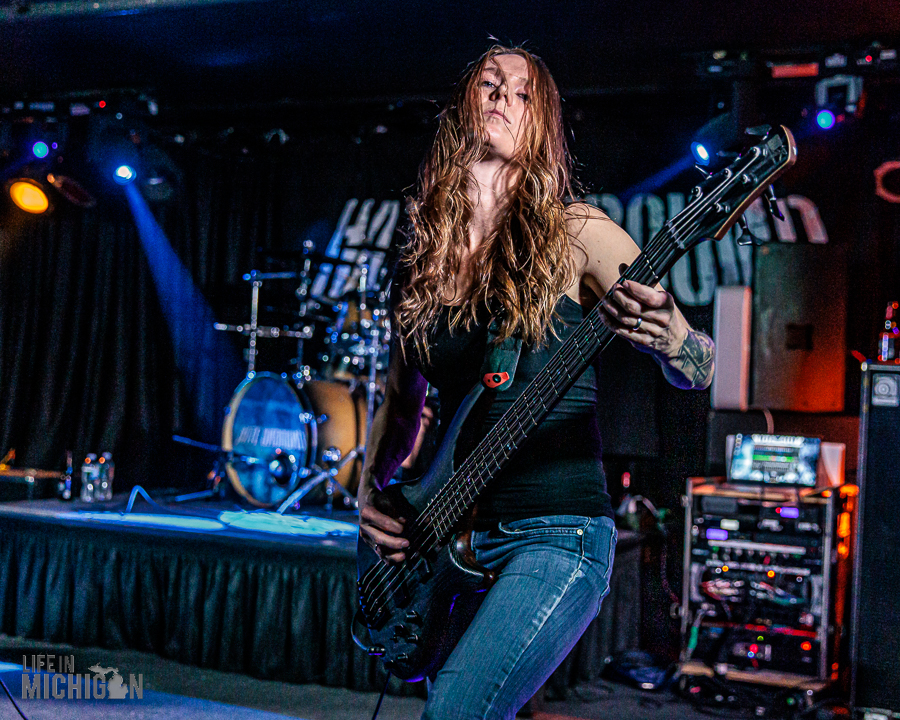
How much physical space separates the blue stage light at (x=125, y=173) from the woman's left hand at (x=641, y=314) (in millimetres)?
5621

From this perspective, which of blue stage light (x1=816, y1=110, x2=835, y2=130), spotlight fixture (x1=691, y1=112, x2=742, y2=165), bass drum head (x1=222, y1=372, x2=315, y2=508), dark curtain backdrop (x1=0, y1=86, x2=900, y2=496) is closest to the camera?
spotlight fixture (x1=691, y1=112, x2=742, y2=165)

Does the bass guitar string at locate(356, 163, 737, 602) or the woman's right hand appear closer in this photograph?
the bass guitar string at locate(356, 163, 737, 602)

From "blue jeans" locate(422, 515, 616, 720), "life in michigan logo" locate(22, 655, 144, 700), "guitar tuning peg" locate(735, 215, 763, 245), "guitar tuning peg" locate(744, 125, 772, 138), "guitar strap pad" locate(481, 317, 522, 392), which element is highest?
"guitar tuning peg" locate(744, 125, 772, 138)

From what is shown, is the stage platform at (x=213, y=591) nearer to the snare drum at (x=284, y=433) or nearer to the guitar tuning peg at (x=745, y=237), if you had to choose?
the snare drum at (x=284, y=433)

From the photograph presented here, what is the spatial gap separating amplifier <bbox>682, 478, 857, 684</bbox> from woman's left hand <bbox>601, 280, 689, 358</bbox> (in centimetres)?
309

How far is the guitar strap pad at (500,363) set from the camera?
1822 millimetres

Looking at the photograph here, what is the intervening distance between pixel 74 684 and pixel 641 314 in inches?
139

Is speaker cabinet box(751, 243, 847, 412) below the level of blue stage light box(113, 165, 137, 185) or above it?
below

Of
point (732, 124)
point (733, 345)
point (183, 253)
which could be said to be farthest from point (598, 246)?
point (183, 253)

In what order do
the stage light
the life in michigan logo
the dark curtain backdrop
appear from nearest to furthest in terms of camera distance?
the life in michigan logo → the dark curtain backdrop → the stage light

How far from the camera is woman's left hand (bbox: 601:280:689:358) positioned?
1.55m

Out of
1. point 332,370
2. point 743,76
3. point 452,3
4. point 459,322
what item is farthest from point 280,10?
point 459,322

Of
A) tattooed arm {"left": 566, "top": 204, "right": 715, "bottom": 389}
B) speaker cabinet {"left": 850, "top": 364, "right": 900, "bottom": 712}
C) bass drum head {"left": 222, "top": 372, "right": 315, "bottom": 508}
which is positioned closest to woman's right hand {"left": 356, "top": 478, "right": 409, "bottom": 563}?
tattooed arm {"left": 566, "top": 204, "right": 715, "bottom": 389}

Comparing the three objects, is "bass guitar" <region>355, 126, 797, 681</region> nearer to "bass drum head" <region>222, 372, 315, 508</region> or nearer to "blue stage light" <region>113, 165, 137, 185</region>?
"bass drum head" <region>222, 372, 315, 508</region>
